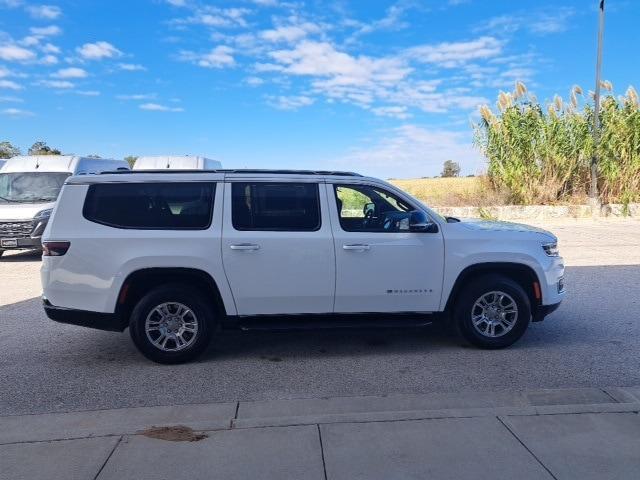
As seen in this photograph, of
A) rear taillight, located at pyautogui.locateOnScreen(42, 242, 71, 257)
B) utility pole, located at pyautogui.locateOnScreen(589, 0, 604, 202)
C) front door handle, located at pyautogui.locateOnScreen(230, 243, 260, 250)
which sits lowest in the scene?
rear taillight, located at pyautogui.locateOnScreen(42, 242, 71, 257)

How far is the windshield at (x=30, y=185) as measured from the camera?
12.7 meters

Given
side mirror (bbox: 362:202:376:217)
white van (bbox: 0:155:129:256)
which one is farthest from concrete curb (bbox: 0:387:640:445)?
white van (bbox: 0:155:129:256)

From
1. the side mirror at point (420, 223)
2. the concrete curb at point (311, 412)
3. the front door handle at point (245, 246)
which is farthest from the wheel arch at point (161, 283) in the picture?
the side mirror at point (420, 223)

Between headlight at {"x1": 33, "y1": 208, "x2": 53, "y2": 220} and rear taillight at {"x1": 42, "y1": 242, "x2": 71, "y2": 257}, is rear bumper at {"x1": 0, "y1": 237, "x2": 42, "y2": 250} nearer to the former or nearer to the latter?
headlight at {"x1": 33, "y1": 208, "x2": 53, "y2": 220}

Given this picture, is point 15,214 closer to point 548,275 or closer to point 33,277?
point 33,277

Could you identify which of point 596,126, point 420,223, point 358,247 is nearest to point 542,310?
point 420,223

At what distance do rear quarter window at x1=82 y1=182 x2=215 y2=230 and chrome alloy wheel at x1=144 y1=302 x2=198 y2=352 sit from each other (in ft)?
2.52

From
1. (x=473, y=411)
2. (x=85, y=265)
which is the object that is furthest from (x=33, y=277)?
(x=473, y=411)

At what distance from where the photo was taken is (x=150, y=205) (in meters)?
4.89

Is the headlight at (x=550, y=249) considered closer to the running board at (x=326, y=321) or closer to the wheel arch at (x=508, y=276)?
the wheel arch at (x=508, y=276)

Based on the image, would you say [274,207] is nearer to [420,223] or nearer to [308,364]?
[420,223]

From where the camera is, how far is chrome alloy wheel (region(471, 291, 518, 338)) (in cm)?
A: 516

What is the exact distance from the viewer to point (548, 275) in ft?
17.0

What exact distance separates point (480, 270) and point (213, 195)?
8.88ft
